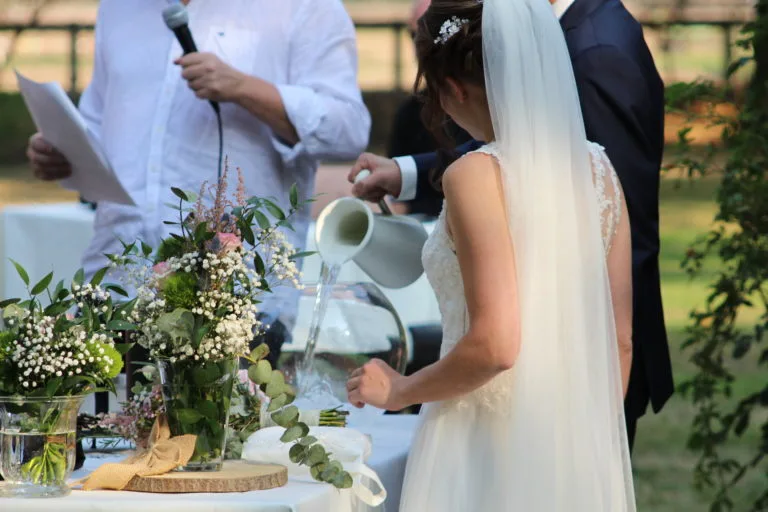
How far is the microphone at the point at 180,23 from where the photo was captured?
3145mm

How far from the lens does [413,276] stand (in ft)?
9.19

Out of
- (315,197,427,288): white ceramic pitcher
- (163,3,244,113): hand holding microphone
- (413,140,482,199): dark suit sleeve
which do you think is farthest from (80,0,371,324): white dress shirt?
(315,197,427,288): white ceramic pitcher

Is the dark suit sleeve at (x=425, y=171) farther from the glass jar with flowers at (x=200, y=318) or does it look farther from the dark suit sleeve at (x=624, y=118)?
the glass jar with flowers at (x=200, y=318)

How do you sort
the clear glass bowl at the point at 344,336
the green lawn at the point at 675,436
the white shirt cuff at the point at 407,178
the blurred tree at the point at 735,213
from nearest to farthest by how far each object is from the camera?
1. the clear glass bowl at the point at 344,336
2. the white shirt cuff at the point at 407,178
3. the blurred tree at the point at 735,213
4. the green lawn at the point at 675,436

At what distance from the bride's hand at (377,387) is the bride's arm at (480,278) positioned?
0.32ft

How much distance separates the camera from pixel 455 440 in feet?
7.00

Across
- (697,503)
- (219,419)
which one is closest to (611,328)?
(219,419)

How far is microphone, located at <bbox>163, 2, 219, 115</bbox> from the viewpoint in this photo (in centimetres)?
314

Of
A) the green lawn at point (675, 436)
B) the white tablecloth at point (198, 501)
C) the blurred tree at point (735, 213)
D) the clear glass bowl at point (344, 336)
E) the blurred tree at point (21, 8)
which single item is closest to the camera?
the white tablecloth at point (198, 501)


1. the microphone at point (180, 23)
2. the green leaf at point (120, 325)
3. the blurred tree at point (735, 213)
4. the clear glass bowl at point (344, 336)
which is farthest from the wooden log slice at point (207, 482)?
the blurred tree at point (735, 213)

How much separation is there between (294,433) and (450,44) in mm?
666

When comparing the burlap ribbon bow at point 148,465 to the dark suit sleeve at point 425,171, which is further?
the dark suit sleeve at point 425,171

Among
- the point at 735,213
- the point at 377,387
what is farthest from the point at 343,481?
the point at 735,213

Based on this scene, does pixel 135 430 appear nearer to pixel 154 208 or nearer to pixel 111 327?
pixel 111 327
